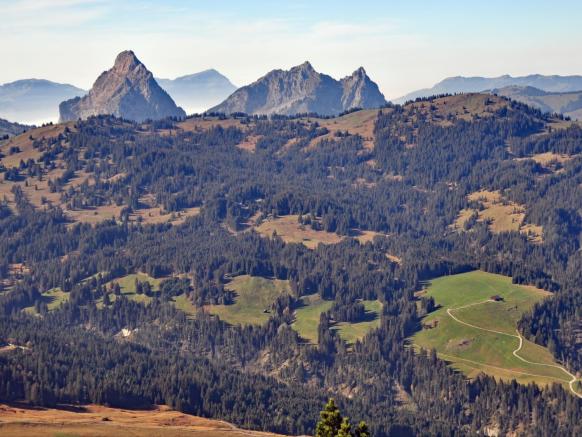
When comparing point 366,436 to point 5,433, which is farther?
point 5,433

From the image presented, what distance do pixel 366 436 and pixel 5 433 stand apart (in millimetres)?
92334

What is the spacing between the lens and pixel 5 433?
19988 cm

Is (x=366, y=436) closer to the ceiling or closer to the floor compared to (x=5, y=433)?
closer to the ceiling

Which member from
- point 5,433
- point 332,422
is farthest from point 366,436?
point 5,433

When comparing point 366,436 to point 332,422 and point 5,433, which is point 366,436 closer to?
point 332,422

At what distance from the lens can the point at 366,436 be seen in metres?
137

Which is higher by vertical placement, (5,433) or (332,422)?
(332,422)

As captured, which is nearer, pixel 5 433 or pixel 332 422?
pixel 332 422

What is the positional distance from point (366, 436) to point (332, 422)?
581 centimetres

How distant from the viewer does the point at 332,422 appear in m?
134

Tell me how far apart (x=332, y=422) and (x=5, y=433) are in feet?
299
